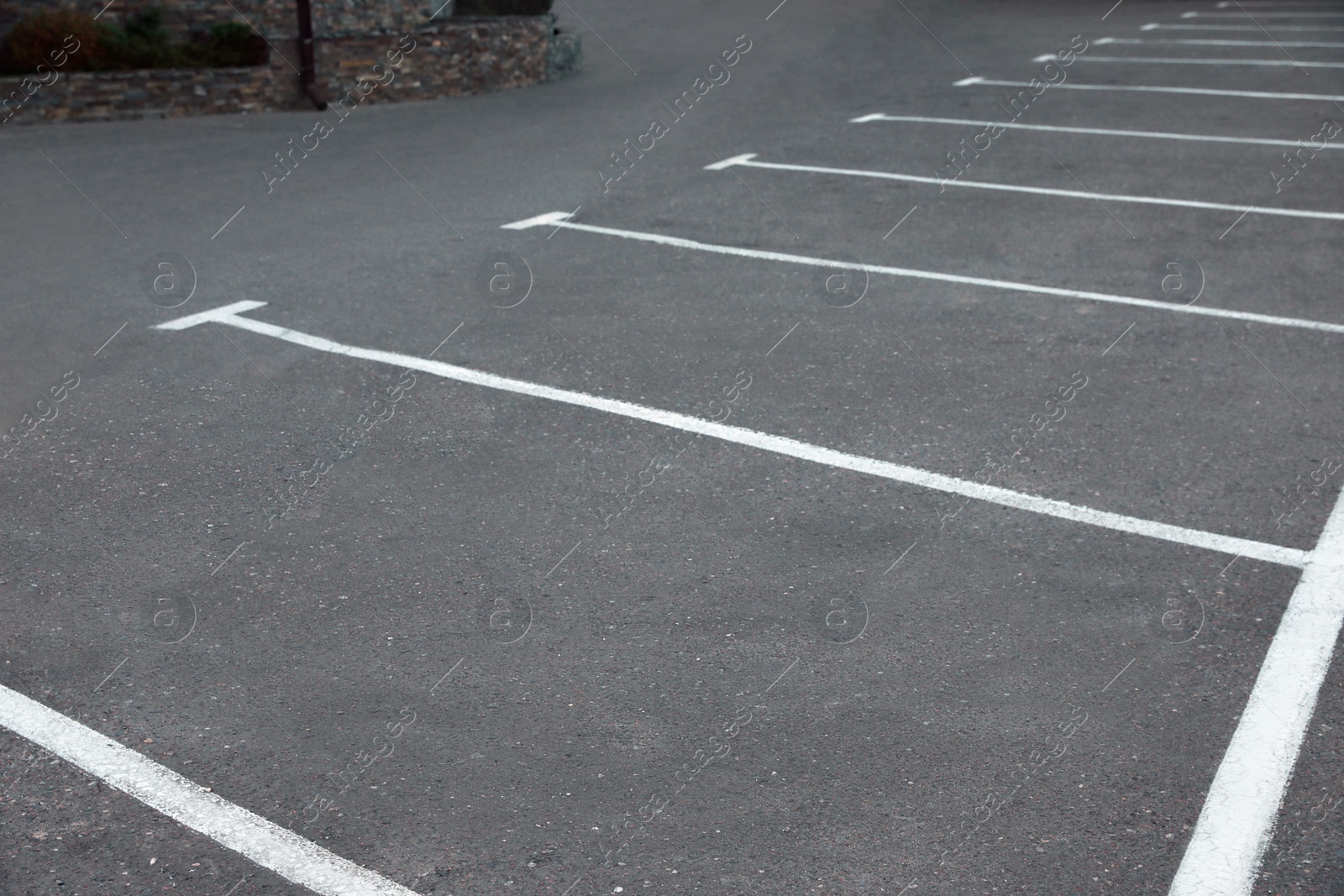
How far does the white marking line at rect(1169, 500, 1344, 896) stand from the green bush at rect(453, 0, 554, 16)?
47.3 ft

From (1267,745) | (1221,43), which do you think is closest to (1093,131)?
(1221,43)

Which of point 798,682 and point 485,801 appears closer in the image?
point 485,801

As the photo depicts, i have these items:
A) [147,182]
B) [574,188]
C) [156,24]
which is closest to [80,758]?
[574,188]

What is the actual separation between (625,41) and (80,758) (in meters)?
18.3

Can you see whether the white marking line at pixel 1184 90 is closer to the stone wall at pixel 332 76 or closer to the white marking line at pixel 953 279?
the stone wall at pixel 332 76

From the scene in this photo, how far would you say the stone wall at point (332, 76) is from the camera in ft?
45.4

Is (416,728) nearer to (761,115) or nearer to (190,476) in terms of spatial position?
(190,476)

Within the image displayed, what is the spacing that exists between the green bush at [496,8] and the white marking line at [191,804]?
573 inches

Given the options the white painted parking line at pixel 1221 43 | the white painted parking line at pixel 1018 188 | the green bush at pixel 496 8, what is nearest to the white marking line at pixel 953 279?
the white painted parking line at pixel 1018 188

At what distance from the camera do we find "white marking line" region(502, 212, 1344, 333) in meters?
7.39

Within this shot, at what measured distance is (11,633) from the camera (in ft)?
14.6

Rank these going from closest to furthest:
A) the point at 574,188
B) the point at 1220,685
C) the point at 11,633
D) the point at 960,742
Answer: the point at 960,742 < the point at 1220,685 < the point at 11,633 < the point at 574,188

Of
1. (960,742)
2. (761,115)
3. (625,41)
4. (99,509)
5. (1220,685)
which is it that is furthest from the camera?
(625,41)

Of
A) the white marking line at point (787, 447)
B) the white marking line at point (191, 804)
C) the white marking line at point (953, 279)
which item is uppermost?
the white marking line at point (191, 804)
